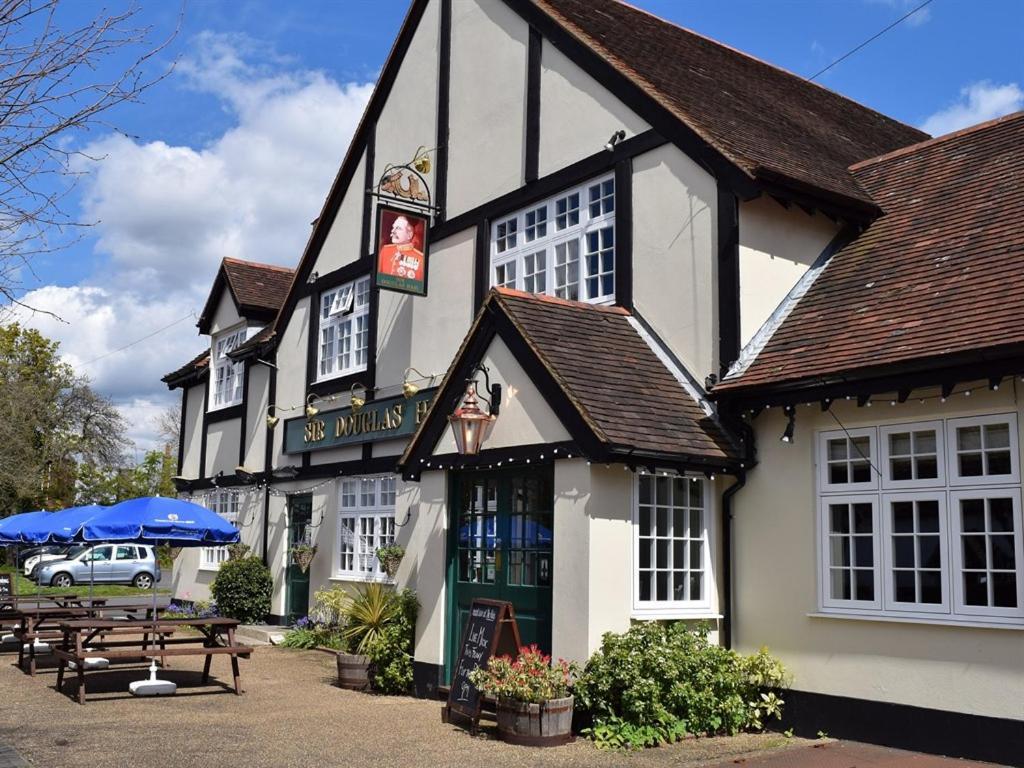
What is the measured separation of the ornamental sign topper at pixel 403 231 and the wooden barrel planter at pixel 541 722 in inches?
311

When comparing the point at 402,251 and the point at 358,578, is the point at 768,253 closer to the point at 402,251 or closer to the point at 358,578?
the point at 402,251

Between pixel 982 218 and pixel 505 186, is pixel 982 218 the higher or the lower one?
the lower one

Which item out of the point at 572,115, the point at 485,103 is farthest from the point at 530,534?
the point at 485,103

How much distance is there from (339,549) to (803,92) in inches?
442

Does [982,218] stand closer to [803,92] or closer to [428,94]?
[803,92]

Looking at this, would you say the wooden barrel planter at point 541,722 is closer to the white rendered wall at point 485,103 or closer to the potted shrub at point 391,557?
the potted shrub at point 391,557

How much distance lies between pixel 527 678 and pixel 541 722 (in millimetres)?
415

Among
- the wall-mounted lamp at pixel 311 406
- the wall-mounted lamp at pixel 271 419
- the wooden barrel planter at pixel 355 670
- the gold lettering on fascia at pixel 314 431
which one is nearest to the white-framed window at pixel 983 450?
the wooden barrel planter at pixel 355 670

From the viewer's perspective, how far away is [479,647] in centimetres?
1061

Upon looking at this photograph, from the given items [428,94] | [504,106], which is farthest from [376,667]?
[428,94]

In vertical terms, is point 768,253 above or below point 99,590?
above

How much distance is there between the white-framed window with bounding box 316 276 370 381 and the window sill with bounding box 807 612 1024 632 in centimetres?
1045

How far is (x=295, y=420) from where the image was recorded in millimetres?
20000

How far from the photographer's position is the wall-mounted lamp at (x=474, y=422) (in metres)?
11.4
